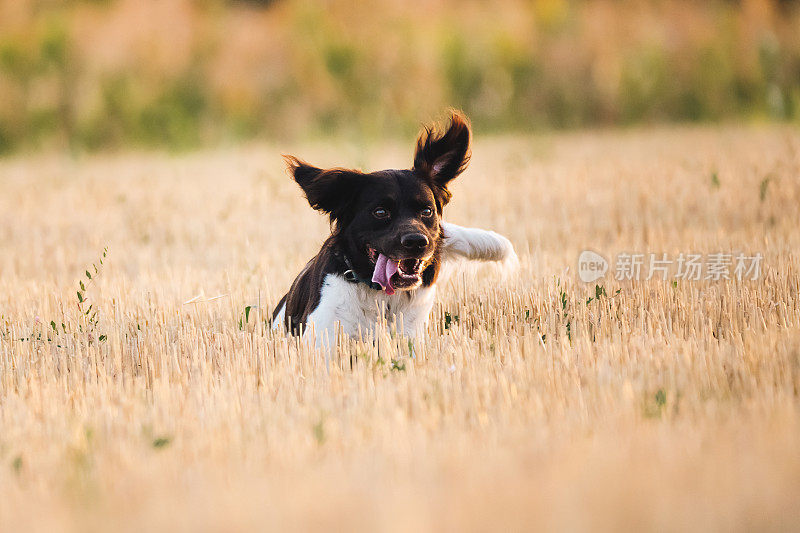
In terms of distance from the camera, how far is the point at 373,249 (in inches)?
184

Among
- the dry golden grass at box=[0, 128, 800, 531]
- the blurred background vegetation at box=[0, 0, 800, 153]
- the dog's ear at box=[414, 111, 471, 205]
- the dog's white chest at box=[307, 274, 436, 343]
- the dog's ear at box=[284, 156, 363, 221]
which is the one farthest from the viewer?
the blurred background vegetation at box=[0, 0, 800, 153]

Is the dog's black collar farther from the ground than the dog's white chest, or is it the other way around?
the dog's black collar

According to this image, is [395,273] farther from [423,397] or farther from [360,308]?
[423,397]

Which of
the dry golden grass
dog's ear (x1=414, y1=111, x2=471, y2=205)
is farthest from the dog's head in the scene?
the dry golden grass

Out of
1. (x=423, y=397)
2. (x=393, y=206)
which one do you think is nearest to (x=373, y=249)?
(x=393, y=206)

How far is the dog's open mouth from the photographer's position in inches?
181

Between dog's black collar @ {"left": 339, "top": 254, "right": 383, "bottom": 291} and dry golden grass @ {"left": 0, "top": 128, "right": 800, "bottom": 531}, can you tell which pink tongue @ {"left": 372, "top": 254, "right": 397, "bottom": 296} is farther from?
dry golden grass @ {"left": 0, "top": 128, "right": 800, "bottom": 531}

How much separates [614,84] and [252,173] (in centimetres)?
780

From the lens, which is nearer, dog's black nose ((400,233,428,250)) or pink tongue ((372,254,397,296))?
dog's black nose ((400,233,428,250))

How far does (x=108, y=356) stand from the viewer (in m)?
4.55

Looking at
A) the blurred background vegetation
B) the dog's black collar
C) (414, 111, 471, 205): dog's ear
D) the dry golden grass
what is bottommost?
the dry golden grass

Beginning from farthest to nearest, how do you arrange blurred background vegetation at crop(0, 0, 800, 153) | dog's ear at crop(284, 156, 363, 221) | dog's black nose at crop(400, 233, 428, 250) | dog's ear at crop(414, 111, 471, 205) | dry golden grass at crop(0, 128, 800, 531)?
1. blurred background vegetation at crop(0, 0, 800, 153)
2. dog's ear at crop(414, 111, 471, 205)
3. dog's ear at crop(284, 156, 363, 221)
4. dog's black nose at crop(400, 233, 428, 250)
5. dry golden grass at crop(0, 128, 800, 531)

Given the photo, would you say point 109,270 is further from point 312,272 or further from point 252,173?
point 252,173

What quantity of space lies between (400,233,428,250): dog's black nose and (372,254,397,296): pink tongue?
210 mm
